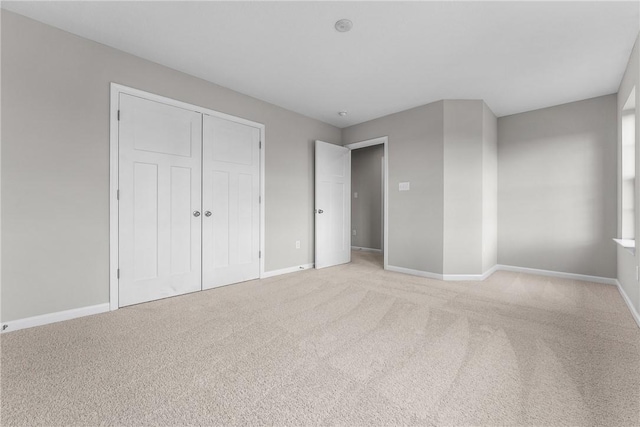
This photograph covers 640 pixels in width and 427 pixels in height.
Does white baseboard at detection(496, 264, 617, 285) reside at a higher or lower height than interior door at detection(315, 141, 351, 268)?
lower

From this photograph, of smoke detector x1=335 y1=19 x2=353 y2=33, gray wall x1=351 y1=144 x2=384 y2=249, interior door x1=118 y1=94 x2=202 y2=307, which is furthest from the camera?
gray wall x1=351 y1=144 x2=384 y2=249

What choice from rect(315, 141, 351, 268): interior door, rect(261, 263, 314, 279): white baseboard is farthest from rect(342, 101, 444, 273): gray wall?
rect(261, 263, 314, 279): white baseboard

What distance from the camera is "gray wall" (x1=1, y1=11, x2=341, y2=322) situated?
2164 mm

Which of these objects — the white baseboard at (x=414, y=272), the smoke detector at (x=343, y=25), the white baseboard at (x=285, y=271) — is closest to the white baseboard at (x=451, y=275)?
the white baseboard at (x=414, y=272)

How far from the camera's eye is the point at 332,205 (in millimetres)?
4879

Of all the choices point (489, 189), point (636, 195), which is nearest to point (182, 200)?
point (489, 189)

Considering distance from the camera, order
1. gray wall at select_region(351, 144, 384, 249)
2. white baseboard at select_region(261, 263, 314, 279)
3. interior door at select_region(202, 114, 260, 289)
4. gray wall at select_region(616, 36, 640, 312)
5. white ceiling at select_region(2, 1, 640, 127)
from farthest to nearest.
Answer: gray wall at select_region(351, 144, 384, 249)
white baseboard at select_region(261, 263, 314, 279)
interior door at select_region(202, 114, 260, 289)
gray wall at select_region(616, 36, 640, 312)
white ceiling at select_region(2, 1, 640, 127)

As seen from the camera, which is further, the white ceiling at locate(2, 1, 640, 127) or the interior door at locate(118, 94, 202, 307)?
the interior door at locate(118, 94, 202, 307)

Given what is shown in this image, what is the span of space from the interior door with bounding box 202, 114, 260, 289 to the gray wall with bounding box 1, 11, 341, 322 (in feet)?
2.86

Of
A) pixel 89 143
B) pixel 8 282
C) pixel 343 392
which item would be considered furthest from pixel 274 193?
pixel 343 392

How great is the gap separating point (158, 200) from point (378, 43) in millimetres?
2722

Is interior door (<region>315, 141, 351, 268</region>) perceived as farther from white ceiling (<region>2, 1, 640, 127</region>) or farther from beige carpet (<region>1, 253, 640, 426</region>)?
beige carpet (<region>1, 253, 640, 426</region>)

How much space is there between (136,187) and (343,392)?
268 centimetres

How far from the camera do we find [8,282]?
2.15 m
